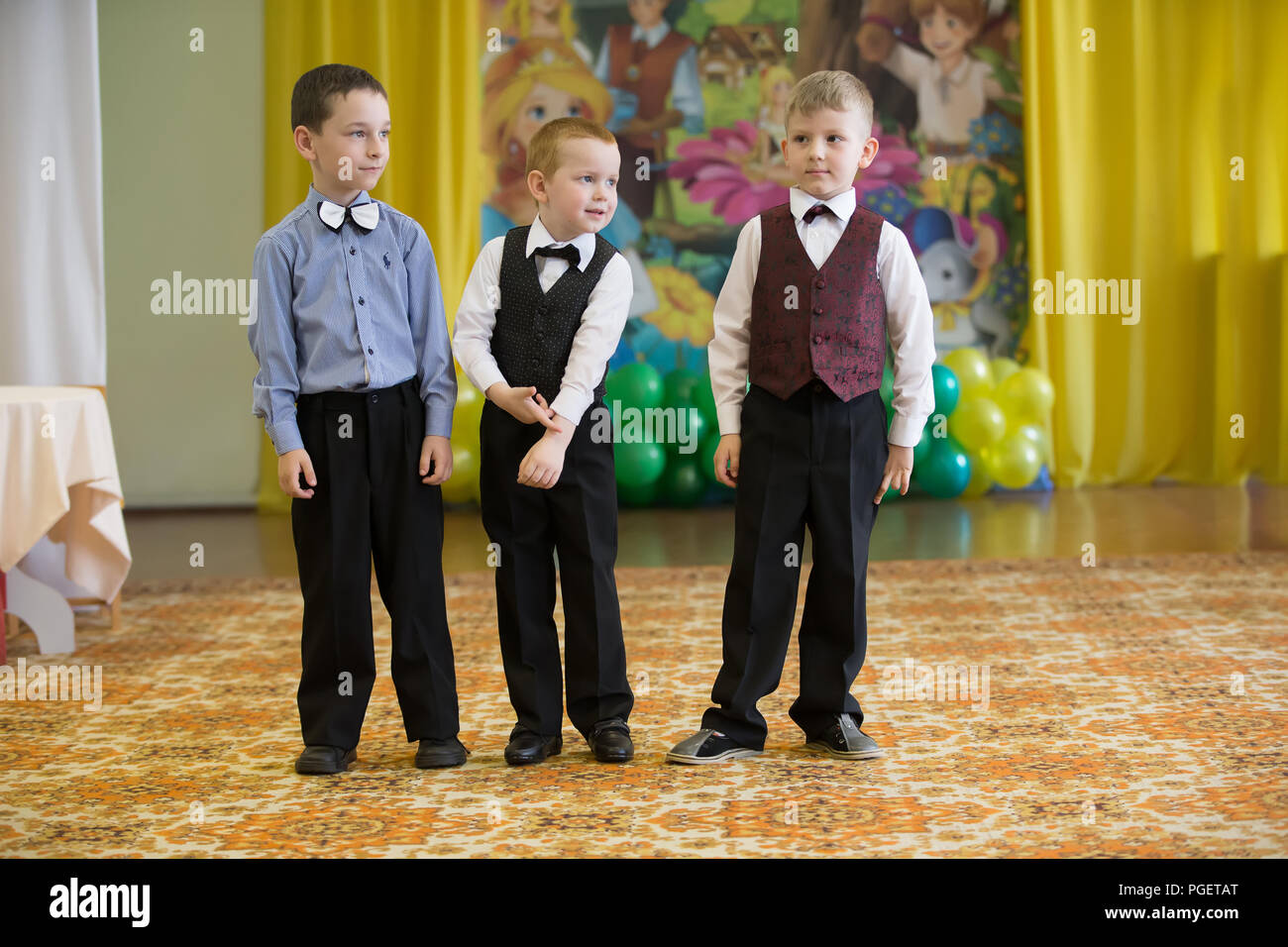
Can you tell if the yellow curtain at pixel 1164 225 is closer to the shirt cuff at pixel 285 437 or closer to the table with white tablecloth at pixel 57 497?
the table with white tablecloth at pixel 57 497

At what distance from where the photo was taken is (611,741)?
218 centimetres

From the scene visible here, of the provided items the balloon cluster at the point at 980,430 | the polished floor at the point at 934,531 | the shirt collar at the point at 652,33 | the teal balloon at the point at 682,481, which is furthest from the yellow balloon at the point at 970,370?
the shirt collar at the point at 652,33

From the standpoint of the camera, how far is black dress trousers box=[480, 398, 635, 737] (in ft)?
7.09

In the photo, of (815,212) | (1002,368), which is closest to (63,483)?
(815,212)

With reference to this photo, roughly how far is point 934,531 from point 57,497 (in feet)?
10.0

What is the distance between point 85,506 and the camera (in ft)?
11.0

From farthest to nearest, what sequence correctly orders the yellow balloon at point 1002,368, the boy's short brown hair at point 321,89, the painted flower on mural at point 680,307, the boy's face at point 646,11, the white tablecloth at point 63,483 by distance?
the painted flower on mural at point 680,307
the boy's face at point 646,11
the yellow balloon at point 1002,368
the white tablecloth at point 63,483
the boy's short brown hair at point 321,89

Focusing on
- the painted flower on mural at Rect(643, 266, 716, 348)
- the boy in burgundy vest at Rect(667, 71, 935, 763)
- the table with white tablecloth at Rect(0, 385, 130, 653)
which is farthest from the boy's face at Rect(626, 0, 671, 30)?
the boy in burgundy vest at Rect(667, 71, 935, 763)

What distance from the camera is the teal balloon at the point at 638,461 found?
16.9 feet

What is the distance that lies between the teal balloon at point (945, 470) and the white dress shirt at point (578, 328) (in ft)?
11.1

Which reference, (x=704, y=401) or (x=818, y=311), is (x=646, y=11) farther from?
(x=818, y=311)
